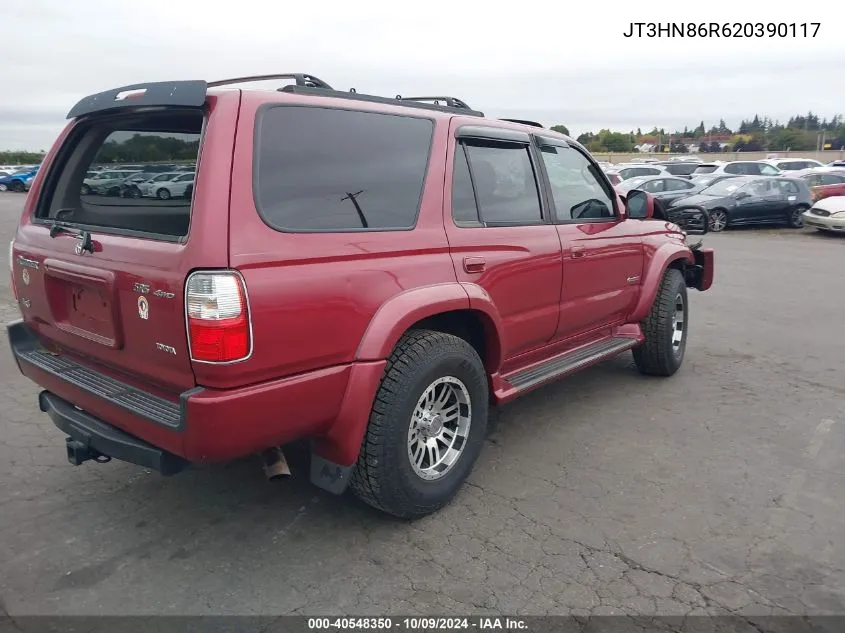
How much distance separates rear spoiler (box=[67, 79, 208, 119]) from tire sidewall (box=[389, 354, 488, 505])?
1.46 meters

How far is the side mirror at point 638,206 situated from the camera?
197 inches

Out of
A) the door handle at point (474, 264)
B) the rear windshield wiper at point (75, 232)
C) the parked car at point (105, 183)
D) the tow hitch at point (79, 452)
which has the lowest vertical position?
the tow hitch at point (79, 452)

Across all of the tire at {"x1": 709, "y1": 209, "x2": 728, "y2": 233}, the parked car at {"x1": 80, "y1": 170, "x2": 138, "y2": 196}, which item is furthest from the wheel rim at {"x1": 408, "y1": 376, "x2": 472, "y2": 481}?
the tire at {"x1": 709, "y1": 209, "x2": 728, "y2": 233}

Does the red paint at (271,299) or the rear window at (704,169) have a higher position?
the rear window at (704,169)

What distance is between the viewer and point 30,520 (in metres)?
3.31

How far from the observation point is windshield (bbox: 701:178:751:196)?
18500mm

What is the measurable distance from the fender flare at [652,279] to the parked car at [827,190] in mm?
18258

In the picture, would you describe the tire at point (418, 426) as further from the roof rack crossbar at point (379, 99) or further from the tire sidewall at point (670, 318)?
the tire sidewall at point (670, 318)

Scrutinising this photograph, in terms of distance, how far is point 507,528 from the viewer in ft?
10.7

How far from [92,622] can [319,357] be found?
1.29m

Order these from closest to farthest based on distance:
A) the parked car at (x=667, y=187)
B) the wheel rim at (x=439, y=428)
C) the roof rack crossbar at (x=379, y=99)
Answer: the roof rack crossbar at (x=379, y=99), the wheel rim at (x=439, y=428), the parked car at (x=667, y=187)

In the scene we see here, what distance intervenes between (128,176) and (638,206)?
3.39 m

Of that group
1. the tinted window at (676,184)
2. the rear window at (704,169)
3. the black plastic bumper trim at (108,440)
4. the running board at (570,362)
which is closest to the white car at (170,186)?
the black plastic bumper trim at (108,440)

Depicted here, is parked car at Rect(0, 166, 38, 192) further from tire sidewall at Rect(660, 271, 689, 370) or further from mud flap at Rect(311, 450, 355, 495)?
mud flap at Rect(311, 450, 355, 495)
